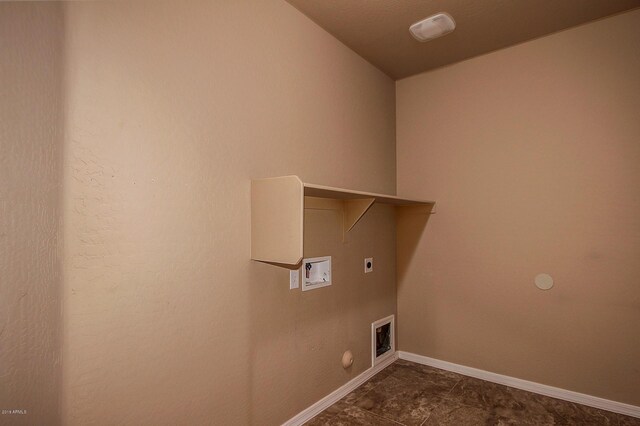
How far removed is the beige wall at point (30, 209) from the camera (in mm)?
959

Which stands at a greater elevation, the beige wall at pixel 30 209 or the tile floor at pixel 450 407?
the beige wall at pixel 30 209

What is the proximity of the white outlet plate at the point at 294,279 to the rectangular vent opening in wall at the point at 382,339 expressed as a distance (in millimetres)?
967

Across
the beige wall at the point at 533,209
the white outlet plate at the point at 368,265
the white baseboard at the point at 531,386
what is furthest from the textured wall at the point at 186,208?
the beige wall at the point at 533,209

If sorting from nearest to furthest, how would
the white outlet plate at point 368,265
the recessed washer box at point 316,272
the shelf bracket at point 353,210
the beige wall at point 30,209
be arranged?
the beige wall at point 30,209 → the recessed washer box at point 316,272 → the shelf bracket at point 353,210 → the white outlet plate at point 368,265

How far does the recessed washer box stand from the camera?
1975 millimetres

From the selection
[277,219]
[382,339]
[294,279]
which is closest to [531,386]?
[382,339]

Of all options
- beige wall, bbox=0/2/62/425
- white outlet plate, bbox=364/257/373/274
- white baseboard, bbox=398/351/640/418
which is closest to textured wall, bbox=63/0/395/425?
beige wall, bbox=0/2/62/425

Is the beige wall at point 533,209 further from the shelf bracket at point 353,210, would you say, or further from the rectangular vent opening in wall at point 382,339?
the shelf bracket at point 353,210

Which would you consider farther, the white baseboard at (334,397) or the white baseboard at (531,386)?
the white baseboard at (531,386)

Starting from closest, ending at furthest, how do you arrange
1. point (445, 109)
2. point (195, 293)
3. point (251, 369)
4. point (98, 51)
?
point (98, 51), point (195, 293), point (251, 369), point (445, 109)

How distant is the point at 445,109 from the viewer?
8.86 feet

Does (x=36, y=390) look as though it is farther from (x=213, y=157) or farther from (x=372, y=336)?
(x=372, y=336)

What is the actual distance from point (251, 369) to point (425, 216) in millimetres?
1888

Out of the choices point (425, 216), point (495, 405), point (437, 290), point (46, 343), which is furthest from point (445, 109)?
point (46, 343)
